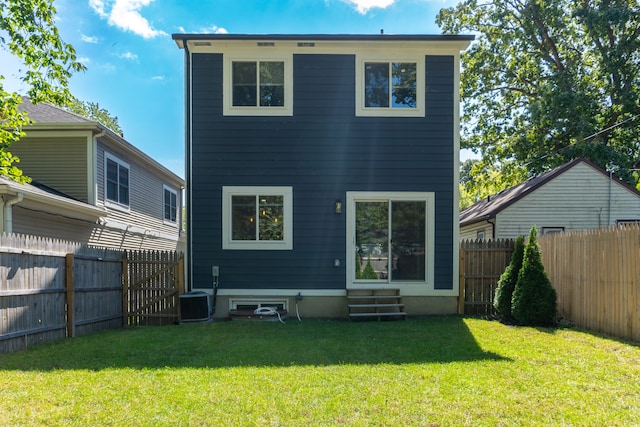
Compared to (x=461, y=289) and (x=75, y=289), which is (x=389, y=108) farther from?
(x=75, y=289)

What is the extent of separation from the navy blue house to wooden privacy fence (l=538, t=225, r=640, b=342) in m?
1.97

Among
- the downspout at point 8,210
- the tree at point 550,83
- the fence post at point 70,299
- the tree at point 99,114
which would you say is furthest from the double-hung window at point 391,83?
the tree at point 99,114

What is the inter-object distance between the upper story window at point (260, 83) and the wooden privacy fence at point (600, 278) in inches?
242

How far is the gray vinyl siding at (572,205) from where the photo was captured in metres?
13.4

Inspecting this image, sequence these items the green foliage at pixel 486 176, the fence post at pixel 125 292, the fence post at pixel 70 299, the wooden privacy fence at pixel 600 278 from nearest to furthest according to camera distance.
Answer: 1. the wooden privacy fence at pixel 600 278
2. the fence post at pixel 70 299
3. the fence post at pixel 125 292
4. the green foliage at pixel 486 176

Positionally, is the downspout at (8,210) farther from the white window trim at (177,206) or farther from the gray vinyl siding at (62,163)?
the white window trim at (177,206)

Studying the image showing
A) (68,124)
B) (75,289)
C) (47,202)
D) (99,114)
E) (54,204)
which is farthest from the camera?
(99,114)

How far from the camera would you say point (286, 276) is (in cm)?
827

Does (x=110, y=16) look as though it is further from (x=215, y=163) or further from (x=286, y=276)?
(x=286, y=276)

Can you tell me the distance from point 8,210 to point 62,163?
2.71m

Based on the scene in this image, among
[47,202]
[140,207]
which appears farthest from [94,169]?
[140,207]

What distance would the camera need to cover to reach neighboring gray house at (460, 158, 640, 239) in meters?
13.4

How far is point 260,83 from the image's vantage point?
848cm

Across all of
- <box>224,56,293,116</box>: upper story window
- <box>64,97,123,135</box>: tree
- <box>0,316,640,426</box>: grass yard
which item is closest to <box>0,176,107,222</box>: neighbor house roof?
<box>0,316,640,426</box>: grass yard
